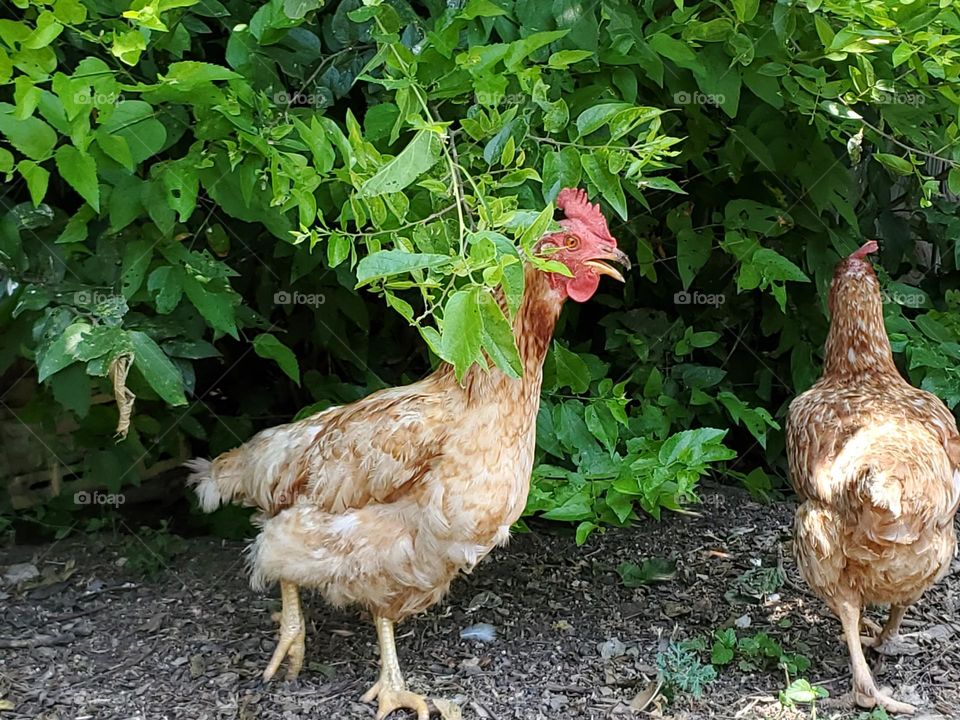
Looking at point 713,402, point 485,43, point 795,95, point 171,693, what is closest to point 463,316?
point 485,43

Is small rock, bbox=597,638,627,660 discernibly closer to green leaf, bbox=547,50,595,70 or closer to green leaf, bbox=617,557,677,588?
green leaf, bbox=617,557,677,588

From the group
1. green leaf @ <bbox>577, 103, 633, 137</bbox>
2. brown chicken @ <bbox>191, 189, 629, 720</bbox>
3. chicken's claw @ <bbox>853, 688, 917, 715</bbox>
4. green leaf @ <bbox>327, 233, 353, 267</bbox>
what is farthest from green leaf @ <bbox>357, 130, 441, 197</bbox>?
chicken's claw @ <bbox>853, 688, 917, 715</bbox>

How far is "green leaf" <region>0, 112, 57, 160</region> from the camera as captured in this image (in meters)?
2.26

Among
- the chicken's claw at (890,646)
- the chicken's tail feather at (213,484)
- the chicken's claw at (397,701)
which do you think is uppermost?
the chicken's tail feather at (213,484)

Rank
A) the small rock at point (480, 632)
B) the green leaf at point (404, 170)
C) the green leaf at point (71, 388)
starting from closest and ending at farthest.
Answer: the green leaf at point (404, 170)
the green leaf at point (71, 388)
the small rock at point (480, 632)

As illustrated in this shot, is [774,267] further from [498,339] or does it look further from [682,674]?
[498,339]

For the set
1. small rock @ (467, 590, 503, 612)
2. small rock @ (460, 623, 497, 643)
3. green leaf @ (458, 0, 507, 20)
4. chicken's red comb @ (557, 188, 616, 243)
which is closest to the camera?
green leaf @ (458, 0, 507, 20)

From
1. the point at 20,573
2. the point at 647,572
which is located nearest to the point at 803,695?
the point at 647,572

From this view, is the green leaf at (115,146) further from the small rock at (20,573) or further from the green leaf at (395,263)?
the small rock at (20,573)

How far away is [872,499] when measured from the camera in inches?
108

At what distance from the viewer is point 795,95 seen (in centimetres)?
298

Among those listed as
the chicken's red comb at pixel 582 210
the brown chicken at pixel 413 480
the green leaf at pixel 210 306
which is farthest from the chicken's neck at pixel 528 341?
the green leaf at pixel 210 306

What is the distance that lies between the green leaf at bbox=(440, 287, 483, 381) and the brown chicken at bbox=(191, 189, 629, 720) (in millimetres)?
971

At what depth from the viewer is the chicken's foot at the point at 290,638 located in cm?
316
